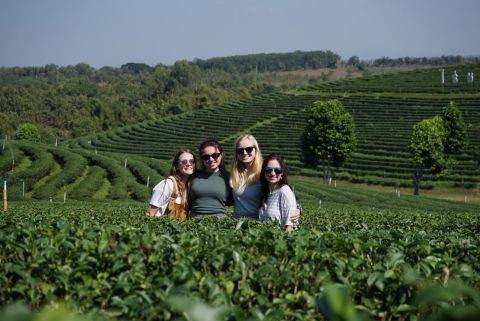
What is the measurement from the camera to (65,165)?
1427 inches

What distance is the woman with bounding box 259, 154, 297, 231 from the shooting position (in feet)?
21.1

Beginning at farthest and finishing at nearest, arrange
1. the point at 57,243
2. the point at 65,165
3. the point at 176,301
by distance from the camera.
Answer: the point at 65,165 → the point at 57,243 → the point at 176,301

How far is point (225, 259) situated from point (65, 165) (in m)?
34.6

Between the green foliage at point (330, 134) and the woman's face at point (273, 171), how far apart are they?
1649 inches

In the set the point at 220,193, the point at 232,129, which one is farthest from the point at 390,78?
the point at 220,193

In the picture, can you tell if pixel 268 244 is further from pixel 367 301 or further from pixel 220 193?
pixel 220 193

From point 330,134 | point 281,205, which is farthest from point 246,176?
point 330,134

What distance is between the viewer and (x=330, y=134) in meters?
48.1

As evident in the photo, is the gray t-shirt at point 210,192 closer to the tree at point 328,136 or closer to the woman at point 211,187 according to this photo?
the woman at point 211,187

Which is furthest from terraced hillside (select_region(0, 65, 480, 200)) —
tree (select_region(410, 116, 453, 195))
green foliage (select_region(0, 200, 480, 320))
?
green foliage (select_region(0, 200, 480, 320))

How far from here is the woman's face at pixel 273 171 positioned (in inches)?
253

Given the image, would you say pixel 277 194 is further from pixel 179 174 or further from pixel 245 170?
pixel 179 174

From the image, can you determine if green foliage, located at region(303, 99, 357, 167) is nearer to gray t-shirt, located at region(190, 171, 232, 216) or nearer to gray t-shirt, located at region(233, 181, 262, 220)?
gray t-shirt, located at region(190, 171, 232, 216)

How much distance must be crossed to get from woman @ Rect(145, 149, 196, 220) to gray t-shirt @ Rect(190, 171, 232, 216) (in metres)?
0.14
